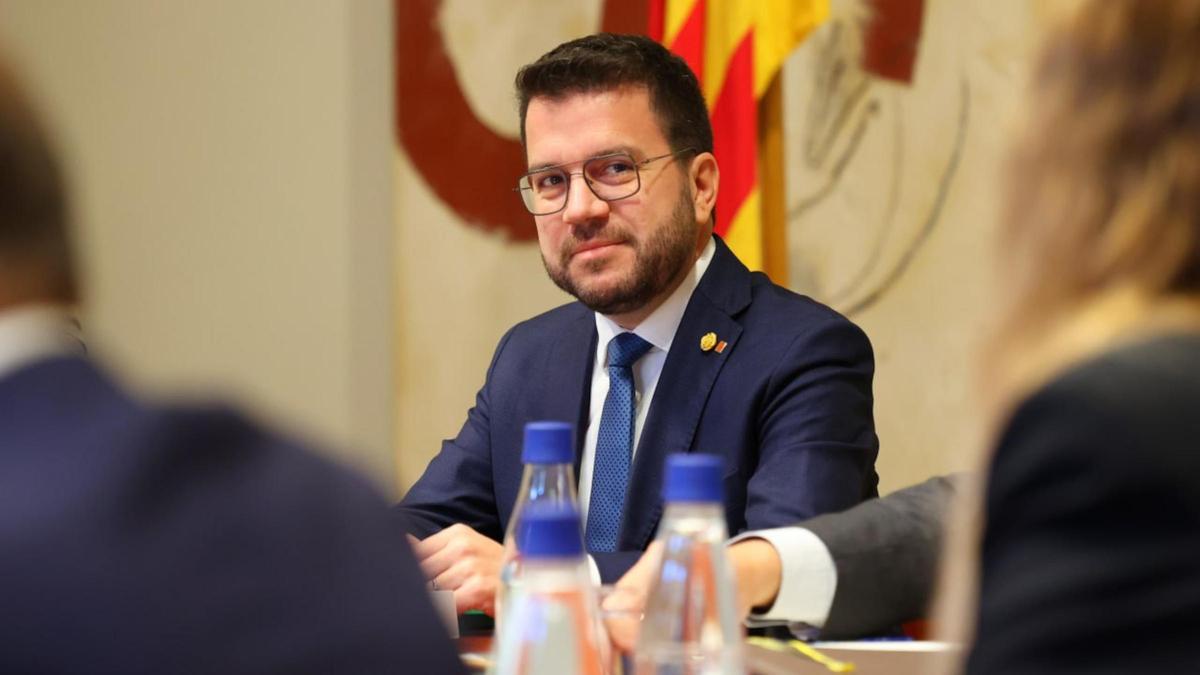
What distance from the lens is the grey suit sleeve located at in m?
1.58

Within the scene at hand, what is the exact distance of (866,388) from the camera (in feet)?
7.83

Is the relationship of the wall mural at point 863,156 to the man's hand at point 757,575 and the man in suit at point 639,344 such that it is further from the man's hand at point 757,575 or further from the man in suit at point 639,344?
the man's hand at point 757,575

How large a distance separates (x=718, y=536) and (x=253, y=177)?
2.92 metres

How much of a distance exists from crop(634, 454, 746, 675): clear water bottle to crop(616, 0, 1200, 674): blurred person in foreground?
1.14ft

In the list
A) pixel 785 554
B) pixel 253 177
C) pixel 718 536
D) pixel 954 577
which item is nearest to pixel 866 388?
pixel 785 554

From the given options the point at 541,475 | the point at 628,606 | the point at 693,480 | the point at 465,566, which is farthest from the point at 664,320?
the point at 693,480

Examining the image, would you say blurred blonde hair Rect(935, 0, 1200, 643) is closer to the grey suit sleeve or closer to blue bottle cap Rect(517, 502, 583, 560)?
blue bottle cap Rect(517, 502, 583, 560)

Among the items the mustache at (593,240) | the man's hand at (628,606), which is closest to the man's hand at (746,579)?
the man's hand at (628,606)

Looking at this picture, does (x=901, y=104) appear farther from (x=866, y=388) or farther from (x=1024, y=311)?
(x=1024, y=311)

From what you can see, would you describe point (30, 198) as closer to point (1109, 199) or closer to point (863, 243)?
point (1109, 199)

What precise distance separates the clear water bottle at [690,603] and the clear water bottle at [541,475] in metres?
0.27

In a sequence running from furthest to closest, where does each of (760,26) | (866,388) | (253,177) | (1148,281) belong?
(253,177), (760,26), (866,388), (1148,281)

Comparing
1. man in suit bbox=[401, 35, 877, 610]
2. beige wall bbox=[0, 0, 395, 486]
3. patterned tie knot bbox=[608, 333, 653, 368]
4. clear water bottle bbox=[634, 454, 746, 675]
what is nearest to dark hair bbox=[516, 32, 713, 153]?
Answer: man in suit bbox=[401, 35, 877, 610]

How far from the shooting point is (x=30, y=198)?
79cm
